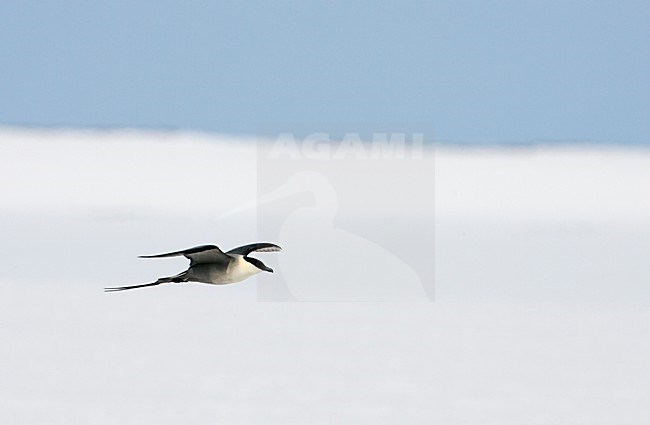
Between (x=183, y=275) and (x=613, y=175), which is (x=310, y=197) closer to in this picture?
(x=613, y=175)

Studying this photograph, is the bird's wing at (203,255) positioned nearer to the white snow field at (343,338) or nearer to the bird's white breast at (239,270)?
the bird's white breast at (239,270)

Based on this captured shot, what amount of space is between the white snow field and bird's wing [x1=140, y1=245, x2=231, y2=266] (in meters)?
2.51

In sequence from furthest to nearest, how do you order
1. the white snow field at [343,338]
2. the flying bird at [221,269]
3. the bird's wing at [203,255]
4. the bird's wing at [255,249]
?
the white snow field at [343,338] < the bird's wing at [255,249] < the flying bird at [221,269] < the bird's wing at [203,255]

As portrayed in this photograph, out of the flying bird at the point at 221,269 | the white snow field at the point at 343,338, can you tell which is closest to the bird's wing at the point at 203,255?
the flying bird at the point at 221,269

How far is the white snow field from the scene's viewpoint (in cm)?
759

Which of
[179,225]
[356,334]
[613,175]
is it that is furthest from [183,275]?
[613,175]

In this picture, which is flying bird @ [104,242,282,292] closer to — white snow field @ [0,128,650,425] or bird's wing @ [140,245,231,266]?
bird's wing @ [140,245,231,266]

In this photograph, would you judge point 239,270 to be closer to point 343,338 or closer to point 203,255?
point 203,255

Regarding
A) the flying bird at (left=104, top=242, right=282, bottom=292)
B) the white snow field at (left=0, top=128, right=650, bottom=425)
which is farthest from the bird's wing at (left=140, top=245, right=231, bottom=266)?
the white snow field at (left=0, top=128, right=650, bottom=425)

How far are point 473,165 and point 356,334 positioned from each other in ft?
30.1

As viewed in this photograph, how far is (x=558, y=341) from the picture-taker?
896 centimetres

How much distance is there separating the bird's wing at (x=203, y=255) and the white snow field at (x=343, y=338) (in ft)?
8.24

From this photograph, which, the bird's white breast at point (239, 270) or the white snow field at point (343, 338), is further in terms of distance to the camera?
the white snow field at point (343, 338)

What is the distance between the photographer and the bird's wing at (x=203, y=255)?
457 centimetres
